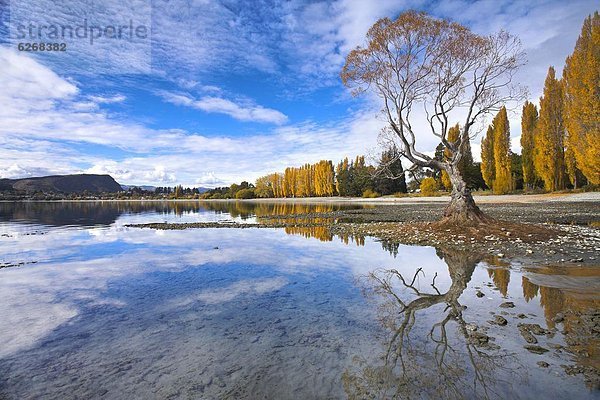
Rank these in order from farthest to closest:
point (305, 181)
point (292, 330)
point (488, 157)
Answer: point (305, 181), point (488, 157), point (292, 330)

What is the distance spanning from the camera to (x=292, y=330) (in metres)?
4.99

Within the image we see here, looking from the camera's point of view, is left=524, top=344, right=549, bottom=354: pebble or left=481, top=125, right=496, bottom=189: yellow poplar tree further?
left=481, top=125, right=496, bottom=189: yellow poplar tree

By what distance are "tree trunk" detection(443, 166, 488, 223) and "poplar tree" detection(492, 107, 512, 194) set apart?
137 feet

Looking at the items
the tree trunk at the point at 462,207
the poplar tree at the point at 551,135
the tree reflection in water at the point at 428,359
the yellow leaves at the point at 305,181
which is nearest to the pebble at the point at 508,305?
the tree reflection in water at the point at 428,359

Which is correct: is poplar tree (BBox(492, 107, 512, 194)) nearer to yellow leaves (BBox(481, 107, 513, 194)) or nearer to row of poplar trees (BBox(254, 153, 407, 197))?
yellow leaves (BBox(481, 107, 513, 194))

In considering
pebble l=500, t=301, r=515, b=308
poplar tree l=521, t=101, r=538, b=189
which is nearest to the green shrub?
poplar tree l=521, t=101, r=538, b=189

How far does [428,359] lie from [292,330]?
2.05 m

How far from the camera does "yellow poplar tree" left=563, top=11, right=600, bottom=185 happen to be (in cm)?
2661

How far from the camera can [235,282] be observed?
26.3 ft

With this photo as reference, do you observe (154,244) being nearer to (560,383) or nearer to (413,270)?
(413,270)

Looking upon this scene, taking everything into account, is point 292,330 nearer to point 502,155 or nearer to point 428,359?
point 428,359

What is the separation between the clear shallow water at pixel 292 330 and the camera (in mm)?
3477

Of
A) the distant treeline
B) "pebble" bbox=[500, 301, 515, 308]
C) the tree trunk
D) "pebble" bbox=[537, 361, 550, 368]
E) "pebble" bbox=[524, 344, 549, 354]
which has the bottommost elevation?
"pebble" bbox=[500, 301, 515, 308]

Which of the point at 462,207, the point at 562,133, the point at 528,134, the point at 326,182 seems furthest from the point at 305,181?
the point at 462,207
